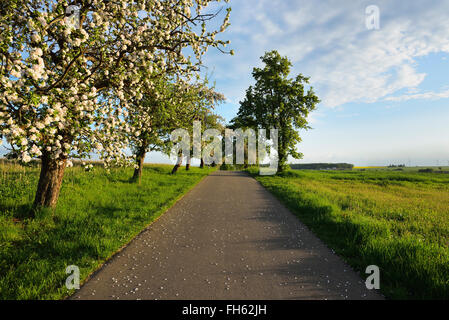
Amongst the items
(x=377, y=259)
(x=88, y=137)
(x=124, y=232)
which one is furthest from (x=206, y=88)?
(x=377, y=259)

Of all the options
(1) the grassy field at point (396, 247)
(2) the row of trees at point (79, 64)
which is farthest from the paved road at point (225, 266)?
(2) the row of trees at point (79, 64)

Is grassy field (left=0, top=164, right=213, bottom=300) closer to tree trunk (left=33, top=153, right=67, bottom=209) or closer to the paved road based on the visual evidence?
tree trunk (left=33, top=153, right=67, bottom=209)

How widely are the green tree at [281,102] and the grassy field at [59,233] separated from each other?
855 inches

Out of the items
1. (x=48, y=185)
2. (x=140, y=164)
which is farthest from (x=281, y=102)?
(x=48, y=185)

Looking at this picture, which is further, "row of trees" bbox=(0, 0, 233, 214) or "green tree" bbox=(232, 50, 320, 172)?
"green tree" bbox=(232, 50, 320, 172)

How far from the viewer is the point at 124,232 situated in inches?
256

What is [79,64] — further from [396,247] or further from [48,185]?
[396,247]

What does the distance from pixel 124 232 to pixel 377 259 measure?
22.0 feet

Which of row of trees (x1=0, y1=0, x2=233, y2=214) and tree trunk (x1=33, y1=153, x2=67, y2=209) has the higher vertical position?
row of trees (x1=0, y1=0, x2=233, y2=214)

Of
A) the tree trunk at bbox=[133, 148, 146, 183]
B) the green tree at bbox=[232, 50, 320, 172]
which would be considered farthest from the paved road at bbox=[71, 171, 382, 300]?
the green tree at bbox=[232, 50, 320, 172]

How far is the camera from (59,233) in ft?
20.5

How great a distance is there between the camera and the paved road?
3.82 meters

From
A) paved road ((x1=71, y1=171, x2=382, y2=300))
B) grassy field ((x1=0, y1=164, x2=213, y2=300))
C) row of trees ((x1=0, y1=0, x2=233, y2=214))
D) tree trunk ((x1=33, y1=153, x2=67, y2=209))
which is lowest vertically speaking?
paved road ((x1=71, y1=171, x2=382, y2=300))

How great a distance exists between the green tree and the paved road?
22890 millimetres
